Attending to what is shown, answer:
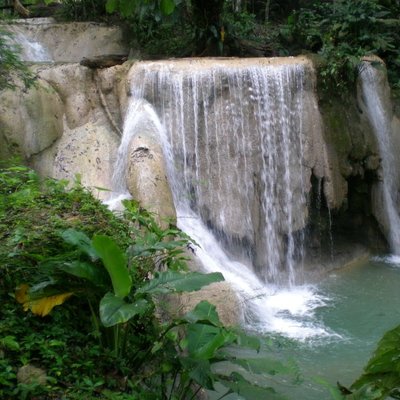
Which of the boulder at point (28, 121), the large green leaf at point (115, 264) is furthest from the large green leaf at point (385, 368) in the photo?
the boulder at point (28, 121)

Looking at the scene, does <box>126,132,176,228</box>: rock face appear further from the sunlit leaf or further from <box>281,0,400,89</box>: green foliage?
<box>281,0,400,89</box>: green foliage

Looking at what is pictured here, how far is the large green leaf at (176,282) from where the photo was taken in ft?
10.9

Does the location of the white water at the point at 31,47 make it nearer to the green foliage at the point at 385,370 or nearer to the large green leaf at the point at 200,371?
the large green leaf at the point at 200,371

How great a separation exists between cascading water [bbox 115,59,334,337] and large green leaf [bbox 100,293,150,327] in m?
5.32

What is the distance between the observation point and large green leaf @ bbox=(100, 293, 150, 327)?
301 cm

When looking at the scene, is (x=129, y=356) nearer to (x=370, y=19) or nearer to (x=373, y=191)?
(x=373, y=191)

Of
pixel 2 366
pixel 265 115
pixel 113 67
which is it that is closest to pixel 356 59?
pixel 265 115

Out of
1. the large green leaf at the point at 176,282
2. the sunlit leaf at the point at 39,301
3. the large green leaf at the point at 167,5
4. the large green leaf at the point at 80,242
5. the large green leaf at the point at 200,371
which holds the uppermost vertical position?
the large green leaf at the point at 167,5

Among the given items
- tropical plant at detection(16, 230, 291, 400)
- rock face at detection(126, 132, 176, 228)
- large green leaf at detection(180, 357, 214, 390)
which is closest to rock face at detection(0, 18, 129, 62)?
rock face at detection(126, 132, 176, 228)

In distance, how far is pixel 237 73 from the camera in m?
9.23

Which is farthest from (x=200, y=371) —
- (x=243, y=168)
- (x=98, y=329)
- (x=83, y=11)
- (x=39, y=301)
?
(x=83, y=11)

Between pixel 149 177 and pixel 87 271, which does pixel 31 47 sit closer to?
pixel 149 177

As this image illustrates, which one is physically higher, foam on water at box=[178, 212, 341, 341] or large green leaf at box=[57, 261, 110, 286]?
large green leaf at box=[57, 261, 110, 286]

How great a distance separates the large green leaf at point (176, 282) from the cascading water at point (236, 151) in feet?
16.6
